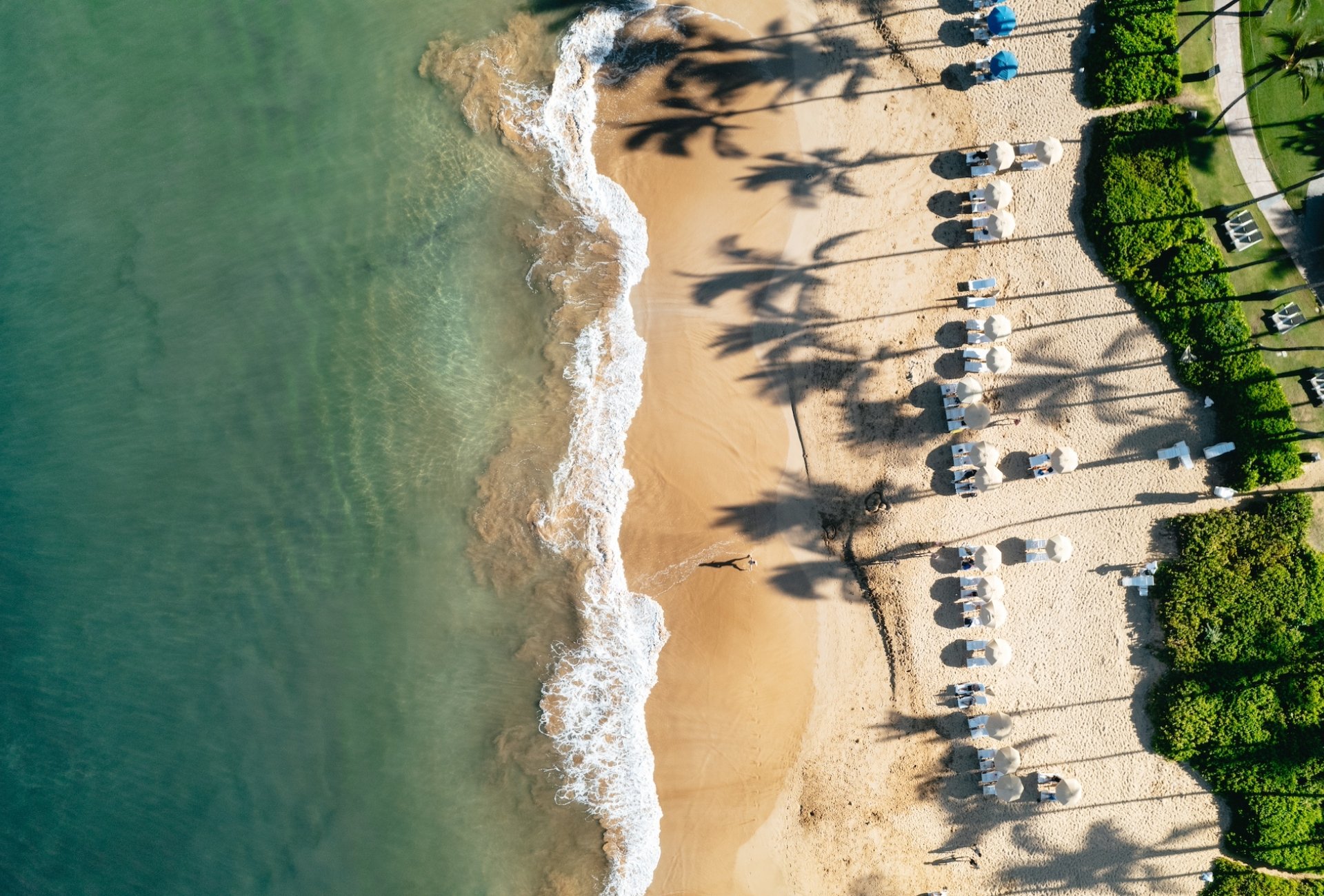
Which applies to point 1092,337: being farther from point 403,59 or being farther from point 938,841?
point 403,59

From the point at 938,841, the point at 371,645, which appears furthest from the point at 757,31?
the point at 938,841

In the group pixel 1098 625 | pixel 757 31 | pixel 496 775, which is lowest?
pixel 496 775

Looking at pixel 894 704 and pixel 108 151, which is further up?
pixel 108 151

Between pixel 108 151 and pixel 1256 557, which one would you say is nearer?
pixel 1256 557

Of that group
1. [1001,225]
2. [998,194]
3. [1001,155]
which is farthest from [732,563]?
[1001,155]

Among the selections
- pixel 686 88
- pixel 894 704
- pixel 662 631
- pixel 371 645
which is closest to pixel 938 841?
pixel 894 704

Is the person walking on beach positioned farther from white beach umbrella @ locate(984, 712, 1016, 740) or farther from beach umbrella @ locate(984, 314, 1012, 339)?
beach umbrella @ locate(984, 314, 1012, 339)

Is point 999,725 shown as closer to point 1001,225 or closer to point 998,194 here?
point 1001,225
